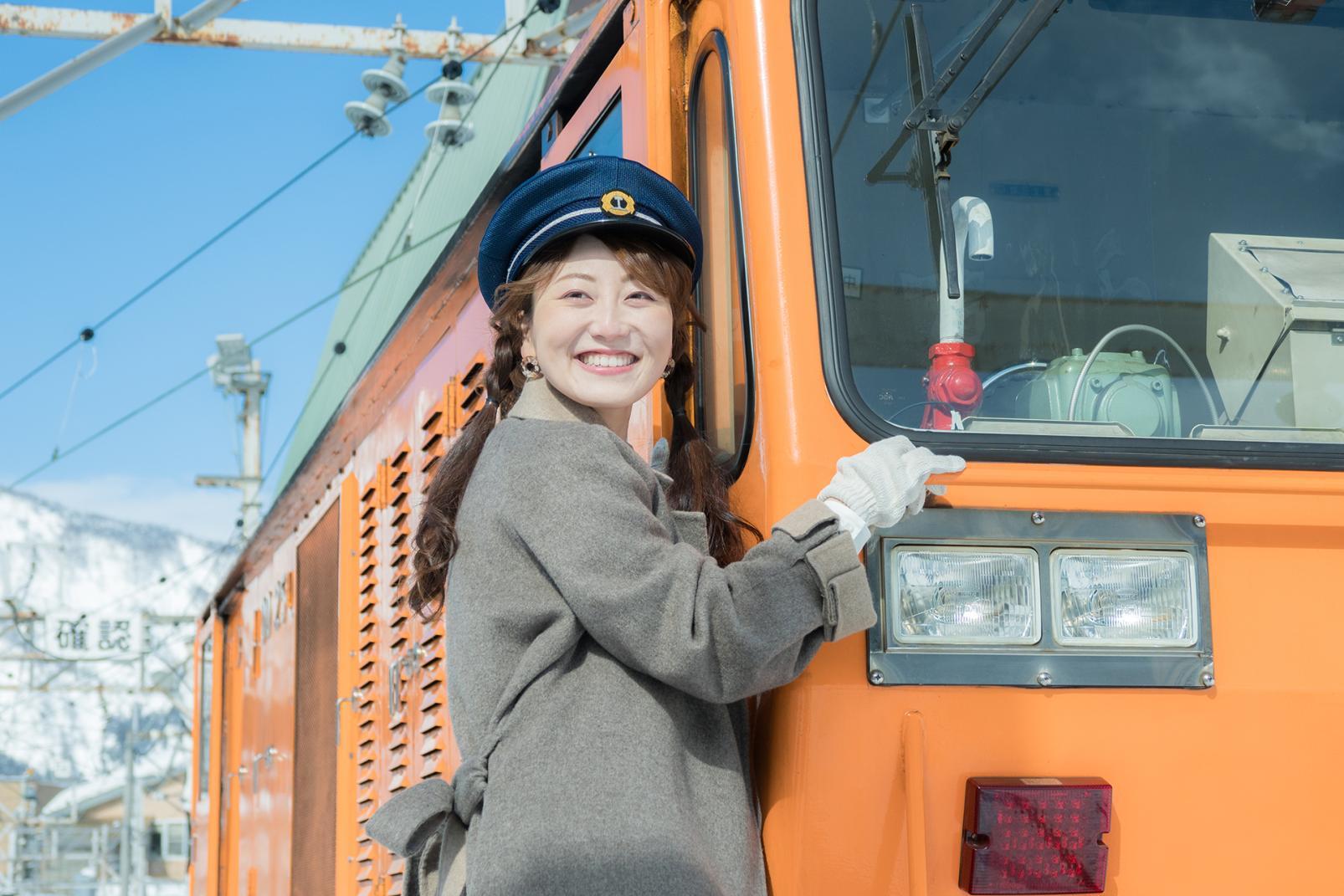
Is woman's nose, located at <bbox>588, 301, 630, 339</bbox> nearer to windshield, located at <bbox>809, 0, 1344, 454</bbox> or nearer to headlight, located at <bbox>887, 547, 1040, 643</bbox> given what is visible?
windshield, located at <bbox>809, 0, 1344, 454</bbox>

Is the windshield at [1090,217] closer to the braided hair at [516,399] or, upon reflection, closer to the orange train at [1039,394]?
the orange train at [1039,394]

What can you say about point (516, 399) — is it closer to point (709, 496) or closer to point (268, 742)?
point (709, 496)

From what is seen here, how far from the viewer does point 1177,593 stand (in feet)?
6.46

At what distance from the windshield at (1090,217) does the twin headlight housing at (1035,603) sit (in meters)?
0.16

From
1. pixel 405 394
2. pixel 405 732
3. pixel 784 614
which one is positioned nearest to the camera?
pixel 784 614

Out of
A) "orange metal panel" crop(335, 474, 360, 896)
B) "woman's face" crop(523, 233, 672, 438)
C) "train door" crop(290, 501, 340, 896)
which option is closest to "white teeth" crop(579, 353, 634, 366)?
"woman's face" crop(523, 233, 672, 438)

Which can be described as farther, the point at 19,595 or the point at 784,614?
the point at 19,595

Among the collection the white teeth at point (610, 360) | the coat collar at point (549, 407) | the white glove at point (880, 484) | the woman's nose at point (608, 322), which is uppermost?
the woman's nose at point (608, 322)

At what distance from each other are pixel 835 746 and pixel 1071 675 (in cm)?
31

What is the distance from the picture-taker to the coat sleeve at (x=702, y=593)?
1.78m

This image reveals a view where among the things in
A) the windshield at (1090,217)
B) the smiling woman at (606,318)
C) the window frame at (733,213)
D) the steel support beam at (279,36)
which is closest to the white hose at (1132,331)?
the windshield at (1090,217)

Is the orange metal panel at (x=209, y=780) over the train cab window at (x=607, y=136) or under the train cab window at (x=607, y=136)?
under

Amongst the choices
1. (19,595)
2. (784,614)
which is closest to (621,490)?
(784,614)

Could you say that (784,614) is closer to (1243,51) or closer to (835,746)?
(835,746)
